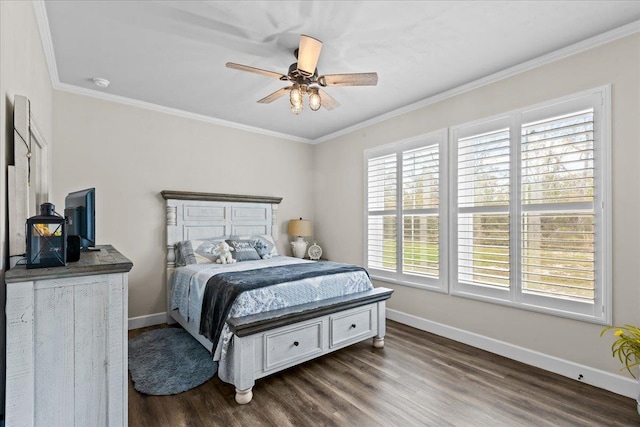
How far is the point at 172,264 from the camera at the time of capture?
387 centimetres

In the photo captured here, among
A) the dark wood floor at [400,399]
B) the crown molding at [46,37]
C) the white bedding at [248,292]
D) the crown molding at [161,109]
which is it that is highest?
the crown molding at [46,37]

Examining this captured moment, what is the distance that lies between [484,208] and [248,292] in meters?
2.43

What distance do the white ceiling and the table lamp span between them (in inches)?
82.9

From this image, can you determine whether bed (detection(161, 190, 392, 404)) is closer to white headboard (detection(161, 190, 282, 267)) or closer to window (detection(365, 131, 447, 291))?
white headboard (detection(161, 190, 282, 267))

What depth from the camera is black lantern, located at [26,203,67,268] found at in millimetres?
1365

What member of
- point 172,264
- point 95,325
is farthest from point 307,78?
point 172,264

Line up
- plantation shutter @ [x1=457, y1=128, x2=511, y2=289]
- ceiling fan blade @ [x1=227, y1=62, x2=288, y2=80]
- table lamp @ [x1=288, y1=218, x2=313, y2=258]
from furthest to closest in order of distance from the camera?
table lamp @ [x1=288, y1=218, x2=313, y2=258] → plantation shutter @ [x1=457, y1=128, x2=511, y2=289] → ceiling fan blade @ [x1=227, y1=62, x2=288, y2=80]

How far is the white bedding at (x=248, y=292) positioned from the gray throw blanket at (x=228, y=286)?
48 mm

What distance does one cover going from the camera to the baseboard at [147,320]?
145 inches

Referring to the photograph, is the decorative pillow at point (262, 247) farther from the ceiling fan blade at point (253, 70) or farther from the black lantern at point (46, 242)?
the black lantern at point (46, 242)

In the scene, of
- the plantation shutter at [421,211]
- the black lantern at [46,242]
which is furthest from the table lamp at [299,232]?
the black lantern at [46,242]

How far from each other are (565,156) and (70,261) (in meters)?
3.56

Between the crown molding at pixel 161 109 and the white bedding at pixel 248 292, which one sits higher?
the crown molding at pixel 161 109

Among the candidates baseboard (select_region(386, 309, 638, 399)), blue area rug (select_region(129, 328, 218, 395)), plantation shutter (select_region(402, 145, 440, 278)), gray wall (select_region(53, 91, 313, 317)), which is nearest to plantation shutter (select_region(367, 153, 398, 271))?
plantation shutter (select_region(402, 145, 440, 278))
